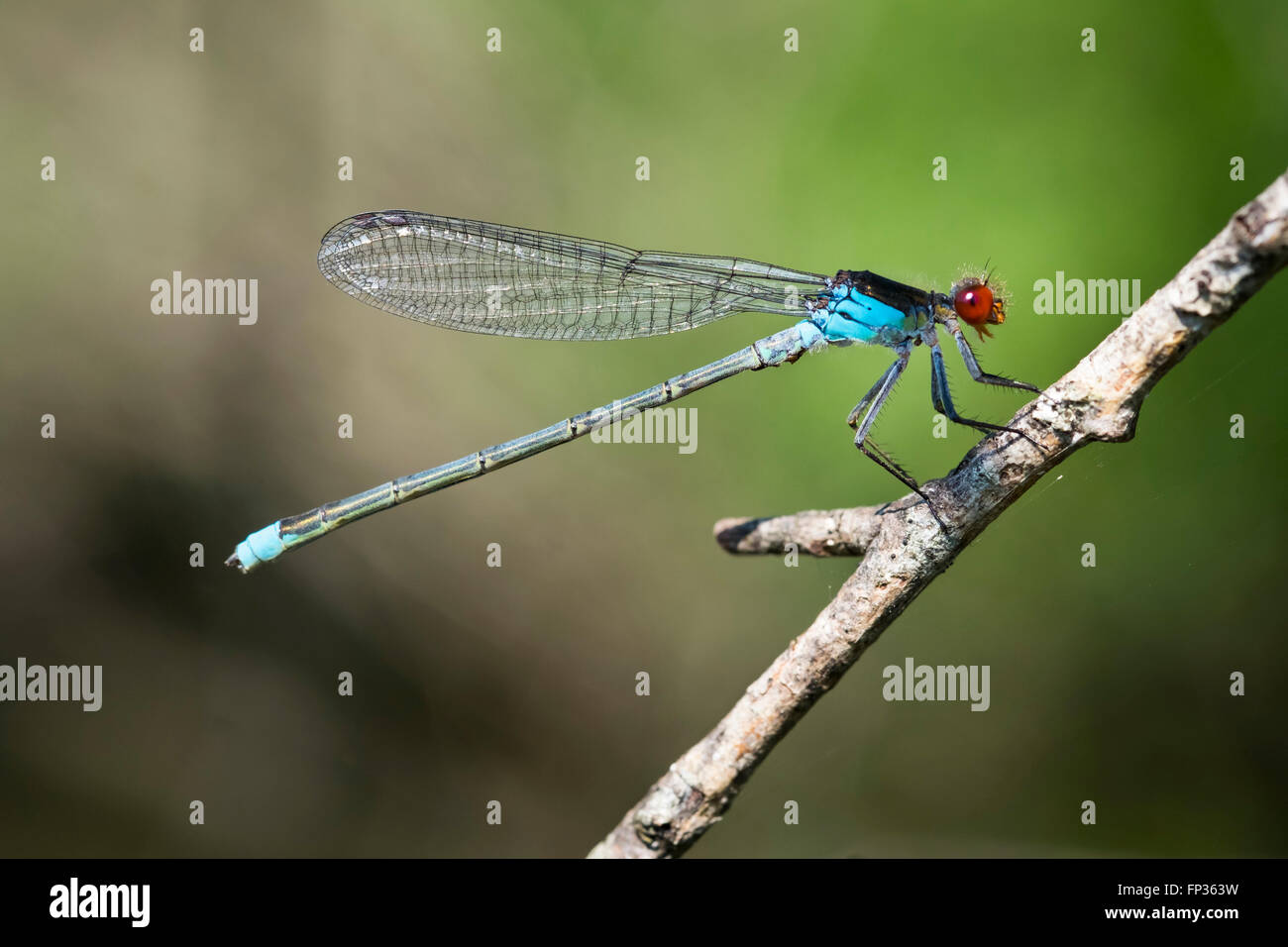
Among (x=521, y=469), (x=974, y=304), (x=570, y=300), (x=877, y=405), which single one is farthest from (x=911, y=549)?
(x=521, y=469)

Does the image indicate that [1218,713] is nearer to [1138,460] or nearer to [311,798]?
[1138,460]

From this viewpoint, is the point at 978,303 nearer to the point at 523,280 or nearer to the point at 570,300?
the point at 570,300

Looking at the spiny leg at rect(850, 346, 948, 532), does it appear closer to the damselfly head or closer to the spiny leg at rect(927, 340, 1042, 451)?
the spiny leg at rect(927, 340, 1042, 451)

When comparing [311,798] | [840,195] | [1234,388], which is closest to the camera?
[1234,388]

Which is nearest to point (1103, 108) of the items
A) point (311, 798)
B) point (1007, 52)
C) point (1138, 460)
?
point (1007, 52)

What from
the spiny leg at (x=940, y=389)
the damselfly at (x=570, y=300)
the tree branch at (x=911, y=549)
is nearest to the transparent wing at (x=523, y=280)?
the damselfly at (x=570, y=300)
